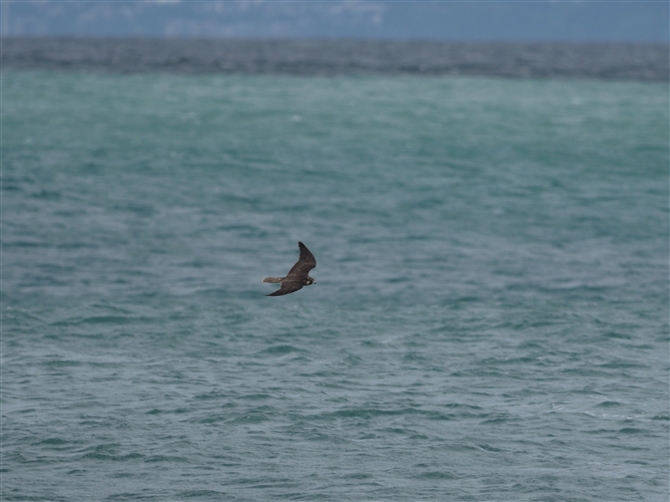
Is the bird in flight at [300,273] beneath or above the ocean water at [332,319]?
above

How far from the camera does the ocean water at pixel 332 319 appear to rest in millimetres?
21172

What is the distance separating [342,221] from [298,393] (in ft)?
62.0

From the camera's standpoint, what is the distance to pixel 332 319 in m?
30.8

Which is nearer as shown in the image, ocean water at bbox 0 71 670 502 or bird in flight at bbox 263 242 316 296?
bird in flight at bbox 263 242 316 296

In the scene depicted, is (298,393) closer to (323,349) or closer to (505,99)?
(323,349)

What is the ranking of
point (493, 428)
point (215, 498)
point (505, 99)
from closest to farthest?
1. point (215, 498)
2. point (493, 428)
3. point (505, 99)

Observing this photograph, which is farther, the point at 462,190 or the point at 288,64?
the point at 288,64

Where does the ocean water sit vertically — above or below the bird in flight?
below

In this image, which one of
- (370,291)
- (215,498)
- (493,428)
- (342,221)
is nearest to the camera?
(215,498)

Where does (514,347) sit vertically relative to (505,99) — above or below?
below

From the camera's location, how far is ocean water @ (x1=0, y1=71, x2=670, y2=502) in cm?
2117

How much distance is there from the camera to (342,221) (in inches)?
1702

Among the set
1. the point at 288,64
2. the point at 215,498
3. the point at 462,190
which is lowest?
the point at 215,498

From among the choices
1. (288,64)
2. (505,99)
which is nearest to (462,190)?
(505,99)
